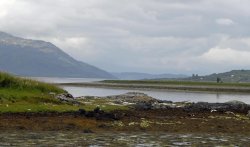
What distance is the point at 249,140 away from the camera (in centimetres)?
2841

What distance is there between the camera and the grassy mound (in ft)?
120

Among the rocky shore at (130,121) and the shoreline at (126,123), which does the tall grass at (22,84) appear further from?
the shoreline at (126,123)

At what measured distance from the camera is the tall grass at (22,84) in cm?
4409

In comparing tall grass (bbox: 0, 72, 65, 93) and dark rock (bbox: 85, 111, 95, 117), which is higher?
tall grass (bbox: 0, 72, 65, 93)

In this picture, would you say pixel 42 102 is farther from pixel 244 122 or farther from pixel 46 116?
pixel 244 122

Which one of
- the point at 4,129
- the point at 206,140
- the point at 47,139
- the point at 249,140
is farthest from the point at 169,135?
the point at 4,129

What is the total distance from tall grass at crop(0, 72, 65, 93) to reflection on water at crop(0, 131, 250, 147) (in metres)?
16.8

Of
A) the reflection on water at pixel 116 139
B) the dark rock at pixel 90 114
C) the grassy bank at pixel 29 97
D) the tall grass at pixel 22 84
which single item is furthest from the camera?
the tall grass at pixel 22 84

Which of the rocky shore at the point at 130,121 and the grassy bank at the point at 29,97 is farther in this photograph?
the grassy bank at the point at 29,97

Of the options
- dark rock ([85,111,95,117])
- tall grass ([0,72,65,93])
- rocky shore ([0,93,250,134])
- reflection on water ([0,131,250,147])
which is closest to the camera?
reflection on water ([0,131,250,147])

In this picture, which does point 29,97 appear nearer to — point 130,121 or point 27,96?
point 27,96

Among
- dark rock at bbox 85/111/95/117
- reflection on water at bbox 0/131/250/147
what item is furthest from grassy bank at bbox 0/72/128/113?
reflection on water at bbox 0/131/250/147

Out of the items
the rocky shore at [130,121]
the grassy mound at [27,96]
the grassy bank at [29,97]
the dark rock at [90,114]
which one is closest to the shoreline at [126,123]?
the rocky shore at [130,121]

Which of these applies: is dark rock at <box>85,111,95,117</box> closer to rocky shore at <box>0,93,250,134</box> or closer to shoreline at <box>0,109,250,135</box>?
rocky shore at <box>0,93,250,134</box>
